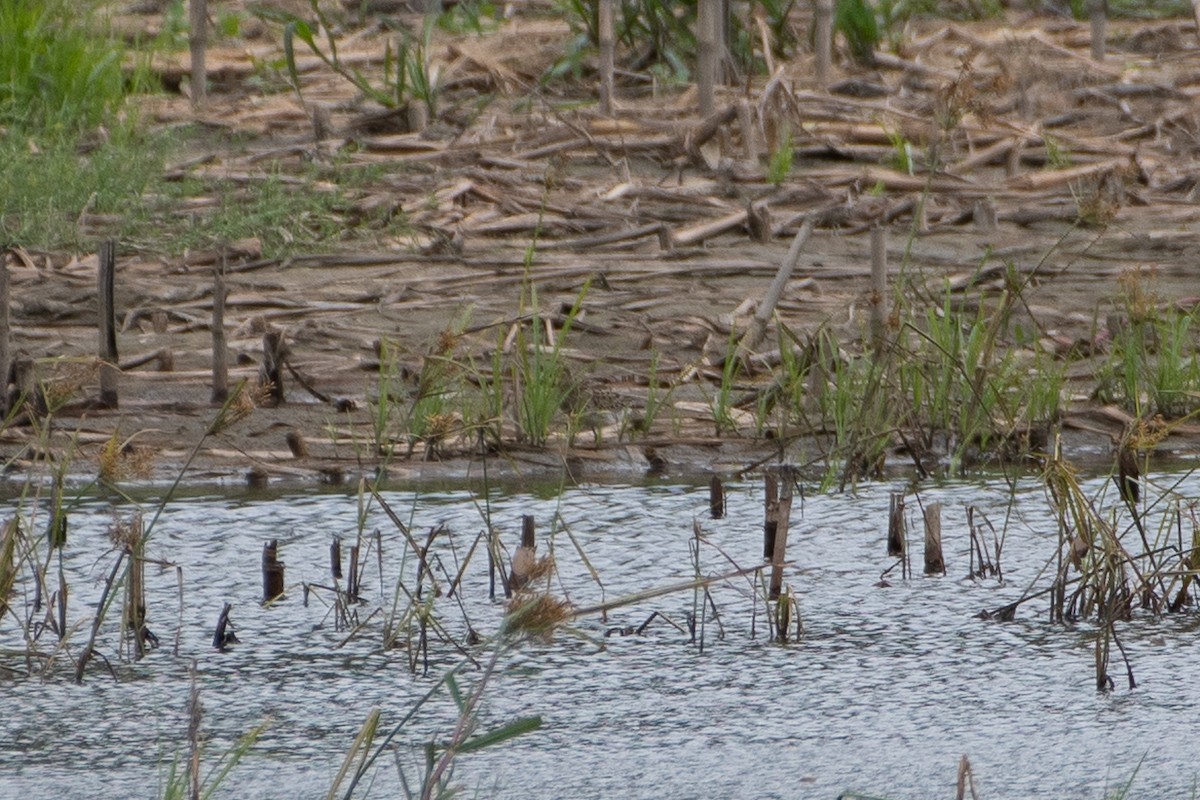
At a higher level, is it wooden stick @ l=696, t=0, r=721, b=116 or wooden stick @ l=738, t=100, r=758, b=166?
wooden stick @ l=696, t=0, r=721, b=116

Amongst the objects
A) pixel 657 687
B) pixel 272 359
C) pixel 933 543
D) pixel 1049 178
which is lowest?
pixel 657 687

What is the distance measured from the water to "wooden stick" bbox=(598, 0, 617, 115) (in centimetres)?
438

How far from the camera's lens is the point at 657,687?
3.04 meters

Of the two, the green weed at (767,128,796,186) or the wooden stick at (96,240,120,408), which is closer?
the wooden stick at (96,240,120,408)

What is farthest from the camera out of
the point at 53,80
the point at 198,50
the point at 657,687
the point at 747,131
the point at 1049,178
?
the point at 198,50

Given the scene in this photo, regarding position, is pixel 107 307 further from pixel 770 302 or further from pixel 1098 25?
pixel 1098 25

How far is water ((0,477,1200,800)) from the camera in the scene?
268cm

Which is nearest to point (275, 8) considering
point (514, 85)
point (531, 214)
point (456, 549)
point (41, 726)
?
point (514, 85)

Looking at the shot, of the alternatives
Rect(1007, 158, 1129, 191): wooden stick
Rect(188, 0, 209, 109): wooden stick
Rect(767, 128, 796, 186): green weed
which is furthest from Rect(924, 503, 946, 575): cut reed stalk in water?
Rect(188, 0, 209, 109): wooden stick

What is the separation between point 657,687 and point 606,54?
17.5ft

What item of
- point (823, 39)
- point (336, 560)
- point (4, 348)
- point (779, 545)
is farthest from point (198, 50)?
point (779, 545)

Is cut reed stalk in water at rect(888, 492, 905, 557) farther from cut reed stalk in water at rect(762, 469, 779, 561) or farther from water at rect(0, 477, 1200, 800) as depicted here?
cut reed stalk in water at rect(762, 469, 779, 561)

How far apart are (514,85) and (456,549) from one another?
545cm

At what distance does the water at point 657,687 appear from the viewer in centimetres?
268
